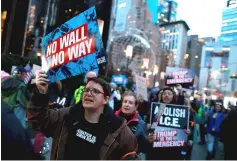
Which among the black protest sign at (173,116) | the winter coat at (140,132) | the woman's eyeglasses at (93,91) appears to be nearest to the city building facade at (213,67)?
the black protest sign at (173,116)

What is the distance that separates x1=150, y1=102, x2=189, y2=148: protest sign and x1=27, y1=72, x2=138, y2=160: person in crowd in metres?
2.24

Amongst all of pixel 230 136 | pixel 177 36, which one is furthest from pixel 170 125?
pixel 177 36

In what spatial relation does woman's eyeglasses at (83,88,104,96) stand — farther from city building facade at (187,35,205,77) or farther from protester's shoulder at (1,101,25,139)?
city building facade at (187,35,205,77)

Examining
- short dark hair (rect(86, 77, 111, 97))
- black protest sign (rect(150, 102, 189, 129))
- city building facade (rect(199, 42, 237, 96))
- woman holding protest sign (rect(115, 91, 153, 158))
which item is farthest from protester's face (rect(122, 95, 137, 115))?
city building facade (rect(199, 42, 237, 96))

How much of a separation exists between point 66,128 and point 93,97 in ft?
1.28

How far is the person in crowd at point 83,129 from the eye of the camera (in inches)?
108

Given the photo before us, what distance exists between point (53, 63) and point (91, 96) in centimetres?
49

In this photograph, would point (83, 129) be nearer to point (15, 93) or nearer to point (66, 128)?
point (66, 128)

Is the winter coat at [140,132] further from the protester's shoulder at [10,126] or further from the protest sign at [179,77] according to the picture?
the protest sign at [179,77]

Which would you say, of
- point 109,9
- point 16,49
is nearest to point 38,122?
point 16,49

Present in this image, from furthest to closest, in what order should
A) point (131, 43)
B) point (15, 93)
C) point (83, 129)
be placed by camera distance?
1. point (131, 43)
2. point (15, 93)
3. point (83, 129)

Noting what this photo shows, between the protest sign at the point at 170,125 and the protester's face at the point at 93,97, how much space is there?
6.96ft

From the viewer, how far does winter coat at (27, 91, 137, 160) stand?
2.75 metres

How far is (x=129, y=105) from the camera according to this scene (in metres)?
4.50
